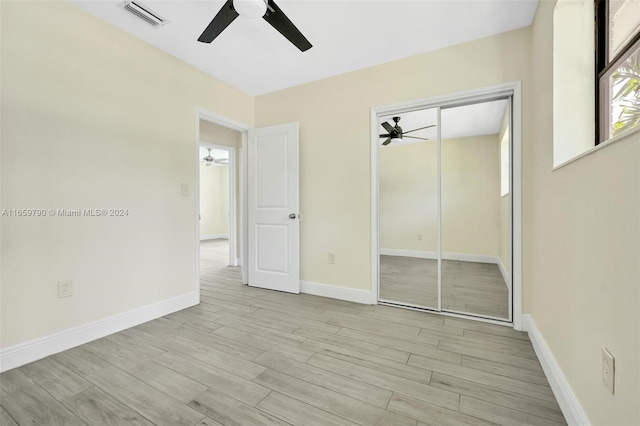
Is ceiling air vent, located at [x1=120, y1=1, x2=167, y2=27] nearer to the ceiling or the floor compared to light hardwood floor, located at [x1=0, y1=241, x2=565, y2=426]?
nearer to the ceiling

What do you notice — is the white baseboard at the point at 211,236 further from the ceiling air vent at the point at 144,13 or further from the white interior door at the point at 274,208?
the ceiling air vent at the point at 144,13

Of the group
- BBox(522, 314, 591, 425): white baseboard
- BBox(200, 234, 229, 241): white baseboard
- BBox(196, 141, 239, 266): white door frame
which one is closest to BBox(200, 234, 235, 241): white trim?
BBox(200, 234, 229, 241): white baseboard

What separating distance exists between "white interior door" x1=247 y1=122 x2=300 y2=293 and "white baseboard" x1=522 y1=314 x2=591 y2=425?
2277 millimetres

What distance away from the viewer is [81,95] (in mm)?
2086

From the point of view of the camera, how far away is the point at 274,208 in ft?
11.2

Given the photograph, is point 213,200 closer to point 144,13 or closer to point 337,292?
point 337,292

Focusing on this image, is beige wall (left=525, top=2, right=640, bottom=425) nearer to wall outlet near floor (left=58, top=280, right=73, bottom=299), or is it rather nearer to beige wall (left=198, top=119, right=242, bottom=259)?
wall outlet near floor (left=58, top=280, right=73, bottom=299)

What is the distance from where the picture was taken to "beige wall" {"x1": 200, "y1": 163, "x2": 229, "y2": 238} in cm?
890

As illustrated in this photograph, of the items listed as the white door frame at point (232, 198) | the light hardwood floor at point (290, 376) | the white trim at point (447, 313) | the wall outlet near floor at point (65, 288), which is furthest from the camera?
the white door frame at point (232, 198)

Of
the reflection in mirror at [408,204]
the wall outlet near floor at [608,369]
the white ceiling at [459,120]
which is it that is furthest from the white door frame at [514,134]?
the wall outlet near floor at [608,369]

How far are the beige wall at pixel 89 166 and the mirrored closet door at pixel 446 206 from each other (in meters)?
2.26

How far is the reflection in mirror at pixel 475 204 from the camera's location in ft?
10.3

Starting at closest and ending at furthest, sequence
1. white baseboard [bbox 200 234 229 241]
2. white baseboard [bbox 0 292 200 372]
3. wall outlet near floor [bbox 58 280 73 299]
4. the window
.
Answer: the window → white baseboard [bbox 0 292 200 372] → wall outlet near floor [bbox 58 280 73 299] → white baseboard [bbox 200 234 229 241]

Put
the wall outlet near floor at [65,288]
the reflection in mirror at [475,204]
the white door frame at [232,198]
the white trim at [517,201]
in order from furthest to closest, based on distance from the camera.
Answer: the white door frame at [232,198] < the reflection in mirror at [475,204] < the white trim at [517,201] < the wall outlet near floor at [65,288]
